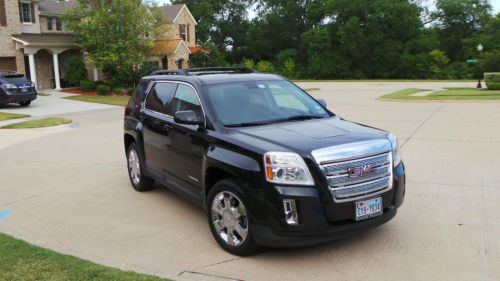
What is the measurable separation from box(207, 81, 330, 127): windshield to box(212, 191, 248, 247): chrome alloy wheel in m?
0.86

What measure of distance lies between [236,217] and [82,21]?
30.4 m

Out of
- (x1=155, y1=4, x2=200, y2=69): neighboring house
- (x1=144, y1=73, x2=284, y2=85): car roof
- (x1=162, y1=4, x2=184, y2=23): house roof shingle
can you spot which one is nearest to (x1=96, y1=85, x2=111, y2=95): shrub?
(x1=155, y1=4, x2=200, y2=69): neighboring house

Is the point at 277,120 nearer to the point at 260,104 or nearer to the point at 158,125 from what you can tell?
the point at 260,104

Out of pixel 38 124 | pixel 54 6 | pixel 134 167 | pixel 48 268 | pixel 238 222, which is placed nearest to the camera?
pixel 48 268

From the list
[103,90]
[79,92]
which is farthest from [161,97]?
[79,92]

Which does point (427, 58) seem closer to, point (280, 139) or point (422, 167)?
point (422, 167)

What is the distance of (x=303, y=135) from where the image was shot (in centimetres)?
482

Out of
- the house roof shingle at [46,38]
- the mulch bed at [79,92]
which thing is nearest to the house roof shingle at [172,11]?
the house roof shingle at [46,38]

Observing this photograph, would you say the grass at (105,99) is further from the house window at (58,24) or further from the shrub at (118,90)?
the house window at (58,24)

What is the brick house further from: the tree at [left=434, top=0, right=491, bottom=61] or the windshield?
the tree at [left=434, top=0, right=491, bottom=61]

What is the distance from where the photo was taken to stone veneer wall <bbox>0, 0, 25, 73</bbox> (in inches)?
1187

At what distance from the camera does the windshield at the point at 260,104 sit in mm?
5480

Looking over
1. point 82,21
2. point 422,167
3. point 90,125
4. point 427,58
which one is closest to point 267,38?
point 427,58

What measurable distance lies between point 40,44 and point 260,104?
28.5 metres
